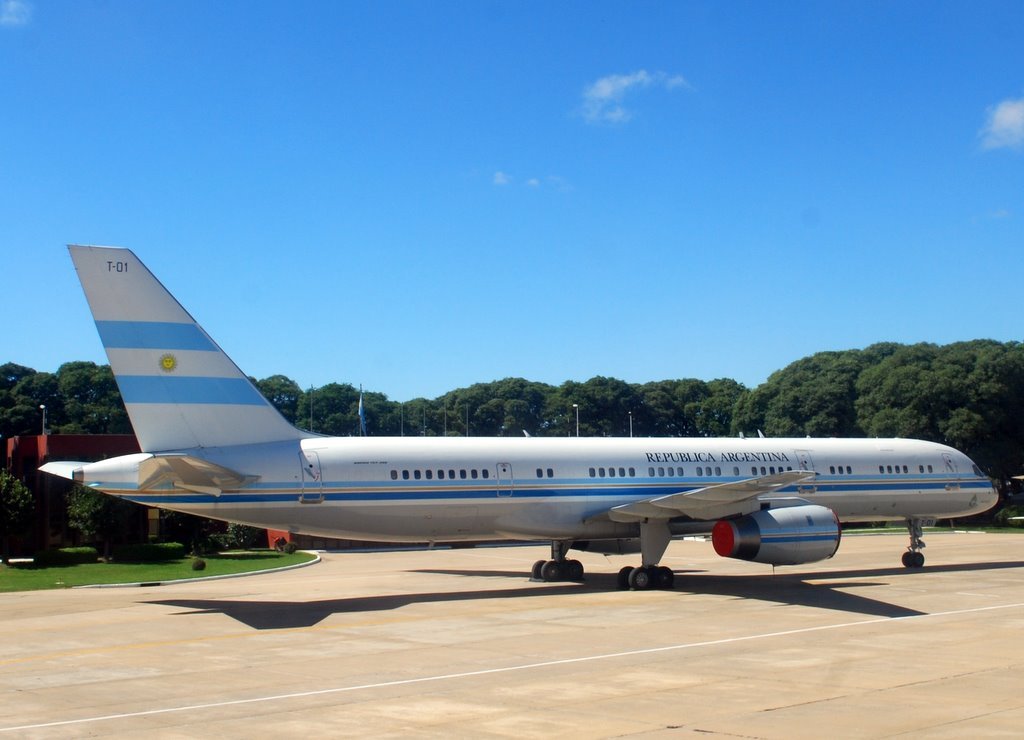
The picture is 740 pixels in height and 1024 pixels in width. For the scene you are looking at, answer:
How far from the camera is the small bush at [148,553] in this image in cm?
4331

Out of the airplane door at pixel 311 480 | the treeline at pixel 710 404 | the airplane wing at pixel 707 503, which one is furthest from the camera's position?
the treeline at pixel 710 404

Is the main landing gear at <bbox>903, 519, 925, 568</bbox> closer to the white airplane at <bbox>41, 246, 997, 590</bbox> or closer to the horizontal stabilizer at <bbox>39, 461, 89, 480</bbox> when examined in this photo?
the white airplane at <bbox>41, 246, 997, 590</bbox>

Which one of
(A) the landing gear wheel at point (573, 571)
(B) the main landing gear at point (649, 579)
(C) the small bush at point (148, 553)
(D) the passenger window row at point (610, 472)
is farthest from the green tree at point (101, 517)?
(B) the main landing gear at point (649, 579)

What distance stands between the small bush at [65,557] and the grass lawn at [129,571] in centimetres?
38

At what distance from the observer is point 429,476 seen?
24562 millimetres

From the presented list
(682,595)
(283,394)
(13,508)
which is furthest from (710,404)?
(682,595)

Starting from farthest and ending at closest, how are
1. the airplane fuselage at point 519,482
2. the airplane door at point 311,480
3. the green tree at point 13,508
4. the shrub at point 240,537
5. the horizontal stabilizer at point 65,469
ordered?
the shrub at point 240,537 → the green tree at point 13,508 → the airplane door at point 311,480 → the airplane fuselage at point 519,482 → the horizontal stabilizer at point 65,469

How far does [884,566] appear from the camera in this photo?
105 feet

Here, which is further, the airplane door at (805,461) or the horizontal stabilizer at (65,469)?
the airplane door at (805,461)

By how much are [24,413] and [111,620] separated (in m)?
80.9

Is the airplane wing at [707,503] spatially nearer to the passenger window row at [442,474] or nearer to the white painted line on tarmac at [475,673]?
the passenger window row at [442,474]

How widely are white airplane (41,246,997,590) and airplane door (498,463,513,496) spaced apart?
4cm

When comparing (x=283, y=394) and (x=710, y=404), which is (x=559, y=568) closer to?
(x=710, y=404)

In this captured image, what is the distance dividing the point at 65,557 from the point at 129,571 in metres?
6.11
